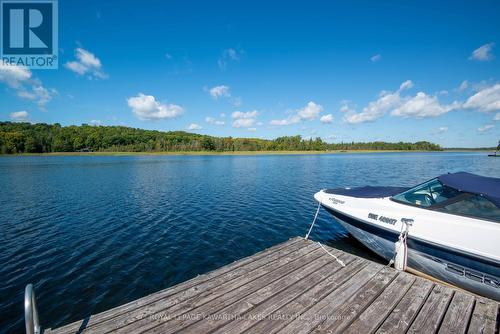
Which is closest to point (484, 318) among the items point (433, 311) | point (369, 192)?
point (433, 311)

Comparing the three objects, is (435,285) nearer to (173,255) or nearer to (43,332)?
(43,332)

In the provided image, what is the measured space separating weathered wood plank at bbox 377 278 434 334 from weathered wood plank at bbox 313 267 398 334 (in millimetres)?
380

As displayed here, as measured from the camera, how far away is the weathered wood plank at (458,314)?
3.57 metres

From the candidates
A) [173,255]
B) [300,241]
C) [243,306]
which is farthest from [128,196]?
[243,306]

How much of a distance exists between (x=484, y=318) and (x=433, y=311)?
70 centimetres

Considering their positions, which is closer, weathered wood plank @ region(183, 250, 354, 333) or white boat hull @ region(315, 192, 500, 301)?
weathered wood plank @ region(183, 250, 354, 333)

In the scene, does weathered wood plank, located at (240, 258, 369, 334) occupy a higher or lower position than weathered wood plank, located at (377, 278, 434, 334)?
lower

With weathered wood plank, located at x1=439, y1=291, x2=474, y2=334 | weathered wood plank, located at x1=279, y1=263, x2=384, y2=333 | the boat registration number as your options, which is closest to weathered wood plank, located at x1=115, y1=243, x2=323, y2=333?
weathered wood plank, located at x1=279, y1=263, x2=384, y2=333

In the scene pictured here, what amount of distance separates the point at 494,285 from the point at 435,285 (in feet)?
5.11

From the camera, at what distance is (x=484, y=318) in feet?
12.4

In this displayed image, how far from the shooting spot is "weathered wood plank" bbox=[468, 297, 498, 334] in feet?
11.6

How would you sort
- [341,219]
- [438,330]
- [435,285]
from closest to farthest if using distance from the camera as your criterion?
[438,330], [435,285], [341,219]

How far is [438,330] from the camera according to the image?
354cm

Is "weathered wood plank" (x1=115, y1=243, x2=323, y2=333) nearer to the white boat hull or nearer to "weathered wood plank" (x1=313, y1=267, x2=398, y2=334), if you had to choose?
"weathered wood plank" (x1=313, y1=267, x2=398, y2=334)
